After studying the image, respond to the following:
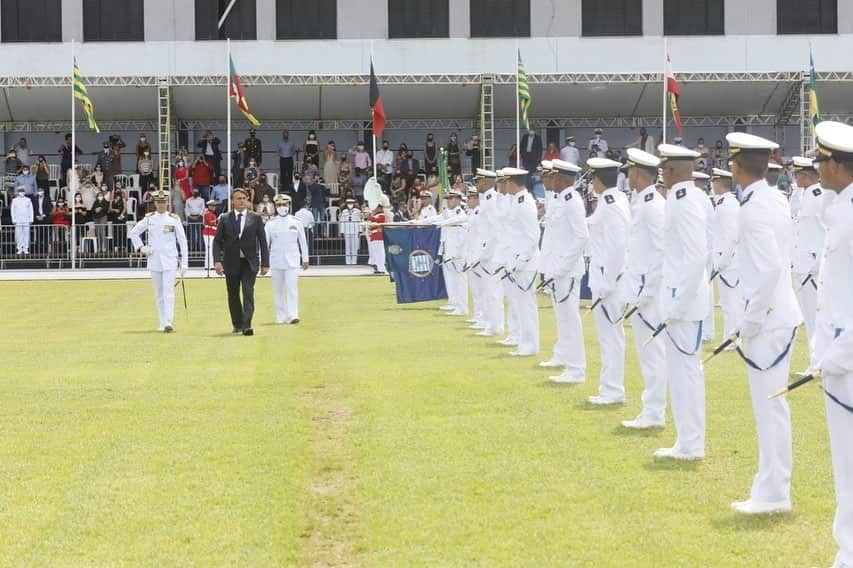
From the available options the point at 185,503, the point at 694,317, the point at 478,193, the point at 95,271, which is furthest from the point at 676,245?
the point at 95,271

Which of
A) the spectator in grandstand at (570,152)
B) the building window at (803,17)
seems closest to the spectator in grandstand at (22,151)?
the spectator in grandstand at (570,152)

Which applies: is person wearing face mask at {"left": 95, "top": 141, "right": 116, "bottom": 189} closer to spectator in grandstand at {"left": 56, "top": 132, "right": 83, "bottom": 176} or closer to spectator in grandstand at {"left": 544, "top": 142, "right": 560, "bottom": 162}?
spectator in grandstand at {"left": 56, "top": 132, "right": 83, "bottom": 176}

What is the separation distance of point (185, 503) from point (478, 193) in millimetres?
14297

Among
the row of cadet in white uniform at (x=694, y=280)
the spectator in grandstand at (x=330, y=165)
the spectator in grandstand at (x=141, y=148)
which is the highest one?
the spectator in grandstand at (x=141, y=148)

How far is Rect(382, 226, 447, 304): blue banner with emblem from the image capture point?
87.9 ft

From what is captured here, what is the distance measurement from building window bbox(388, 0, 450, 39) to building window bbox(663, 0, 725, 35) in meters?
7.42

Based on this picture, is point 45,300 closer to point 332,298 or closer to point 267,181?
point 332,298

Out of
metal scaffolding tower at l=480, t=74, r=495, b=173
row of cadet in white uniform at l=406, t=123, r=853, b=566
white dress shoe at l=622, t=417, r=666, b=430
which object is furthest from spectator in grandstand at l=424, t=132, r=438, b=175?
white dress shoe at l=622, t=417, r=666, b=430

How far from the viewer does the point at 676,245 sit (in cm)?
966

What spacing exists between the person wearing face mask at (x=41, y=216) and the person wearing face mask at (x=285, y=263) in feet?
60.4

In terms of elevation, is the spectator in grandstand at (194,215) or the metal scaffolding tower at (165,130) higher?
the metal scaffolding tower at (165,130)

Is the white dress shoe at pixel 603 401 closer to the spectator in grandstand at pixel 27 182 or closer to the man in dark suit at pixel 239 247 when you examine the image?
the man in dark suit at pixel 239 247

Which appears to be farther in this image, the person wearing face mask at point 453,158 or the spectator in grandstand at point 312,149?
the spectator in grandstand at point 312,149

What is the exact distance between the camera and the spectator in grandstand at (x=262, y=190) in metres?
39.2
